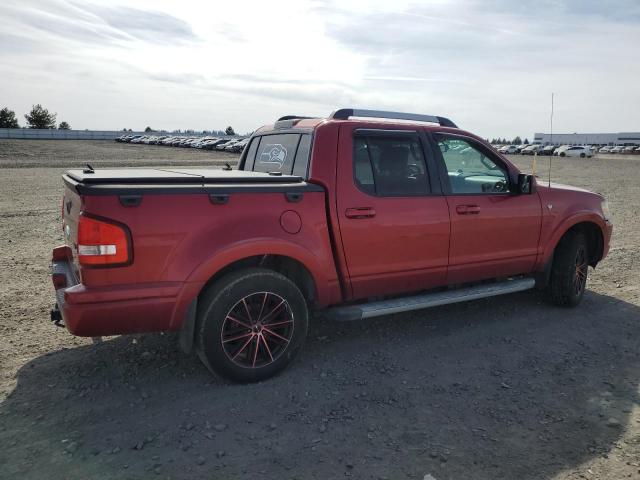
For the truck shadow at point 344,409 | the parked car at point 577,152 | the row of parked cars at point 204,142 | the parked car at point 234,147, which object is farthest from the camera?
the parked car at point 577,152

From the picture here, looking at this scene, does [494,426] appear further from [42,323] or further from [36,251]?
[36,251]

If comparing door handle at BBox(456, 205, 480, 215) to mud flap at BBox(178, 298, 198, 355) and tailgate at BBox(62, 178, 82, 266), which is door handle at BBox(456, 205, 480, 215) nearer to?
mud flap at BBox(178, 298, 198, 355)

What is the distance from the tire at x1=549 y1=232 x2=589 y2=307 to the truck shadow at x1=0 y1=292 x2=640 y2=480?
2.20 feet

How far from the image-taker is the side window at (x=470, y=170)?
4.93 meters

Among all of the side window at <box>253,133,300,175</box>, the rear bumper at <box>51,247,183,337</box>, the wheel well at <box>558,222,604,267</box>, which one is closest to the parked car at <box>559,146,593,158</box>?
the wheel well at <box>558,222,604,267</box>

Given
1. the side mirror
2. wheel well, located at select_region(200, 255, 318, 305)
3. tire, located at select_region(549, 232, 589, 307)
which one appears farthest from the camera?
tire, located at select_region(549, 232, 589, 307)

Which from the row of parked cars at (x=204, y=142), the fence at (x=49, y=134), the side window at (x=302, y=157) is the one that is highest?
the fence at (x=49, y=134)

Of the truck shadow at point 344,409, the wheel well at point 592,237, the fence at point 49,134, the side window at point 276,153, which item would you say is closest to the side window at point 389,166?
the side window at point 276,153

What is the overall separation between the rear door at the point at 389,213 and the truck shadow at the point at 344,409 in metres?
0.65

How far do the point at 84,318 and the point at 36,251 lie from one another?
512 centimetres

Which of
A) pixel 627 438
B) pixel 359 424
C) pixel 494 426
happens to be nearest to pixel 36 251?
pixel 359 424

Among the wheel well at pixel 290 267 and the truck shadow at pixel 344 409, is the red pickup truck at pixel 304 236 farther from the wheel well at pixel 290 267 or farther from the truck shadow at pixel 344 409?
the truck shadow at pixel 344 409

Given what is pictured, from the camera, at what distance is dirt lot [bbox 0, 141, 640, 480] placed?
3027 millimetres

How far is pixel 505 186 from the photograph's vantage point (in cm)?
527
